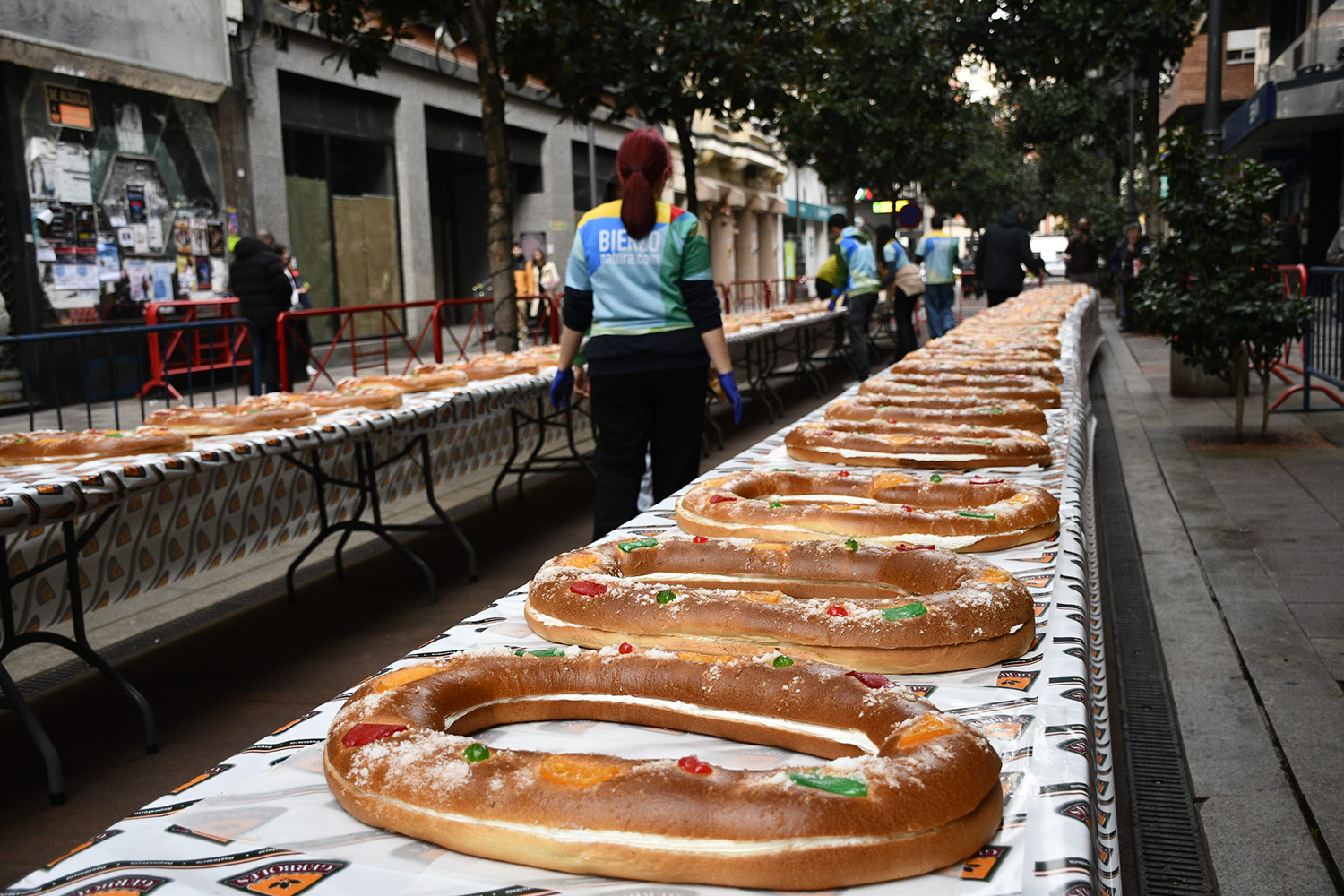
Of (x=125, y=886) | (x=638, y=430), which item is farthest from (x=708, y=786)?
(x=638, y=430)

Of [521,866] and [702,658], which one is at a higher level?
[702,658]

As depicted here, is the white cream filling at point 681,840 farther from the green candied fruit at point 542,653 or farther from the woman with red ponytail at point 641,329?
the woman with red ponytail at point 641,329

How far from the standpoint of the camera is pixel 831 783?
1.31 metres

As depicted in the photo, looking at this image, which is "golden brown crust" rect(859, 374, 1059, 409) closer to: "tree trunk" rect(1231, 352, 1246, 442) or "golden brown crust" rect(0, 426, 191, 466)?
"golden brown crust" rect(0, 426, 191, 466)

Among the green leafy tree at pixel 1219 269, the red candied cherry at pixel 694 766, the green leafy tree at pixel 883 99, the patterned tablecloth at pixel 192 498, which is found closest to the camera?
the red candied cherry at pixel 694 766

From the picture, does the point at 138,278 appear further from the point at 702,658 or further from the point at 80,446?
the point at 702,658

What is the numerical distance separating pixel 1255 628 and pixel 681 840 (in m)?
4.32

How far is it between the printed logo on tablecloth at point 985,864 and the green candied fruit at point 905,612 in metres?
0.57

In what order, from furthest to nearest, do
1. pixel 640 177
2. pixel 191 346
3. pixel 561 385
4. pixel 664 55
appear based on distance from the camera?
pixel 664 55 < pixel 191 346 < pixel 561 385 < pixel 640 177

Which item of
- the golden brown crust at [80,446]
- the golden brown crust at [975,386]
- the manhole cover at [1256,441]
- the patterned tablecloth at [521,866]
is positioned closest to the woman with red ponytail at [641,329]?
the golden brown crust at [975,386]

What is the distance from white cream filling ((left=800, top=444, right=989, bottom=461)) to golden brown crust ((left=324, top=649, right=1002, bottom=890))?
191 cm

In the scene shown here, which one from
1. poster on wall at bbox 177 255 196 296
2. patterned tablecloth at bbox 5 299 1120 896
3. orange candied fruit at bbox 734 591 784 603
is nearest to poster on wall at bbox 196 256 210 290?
poster on wall at bbox 177 255 196 296

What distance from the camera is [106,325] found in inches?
539

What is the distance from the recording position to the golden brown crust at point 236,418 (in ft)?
16.1
